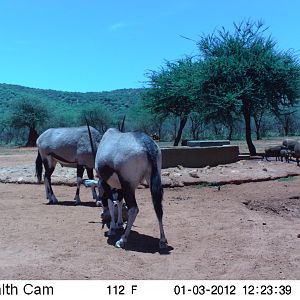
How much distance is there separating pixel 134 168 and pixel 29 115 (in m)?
47.0

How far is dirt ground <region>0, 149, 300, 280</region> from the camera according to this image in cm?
576

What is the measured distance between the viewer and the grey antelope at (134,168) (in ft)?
22.6

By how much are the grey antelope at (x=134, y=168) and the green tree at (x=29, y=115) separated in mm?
45127

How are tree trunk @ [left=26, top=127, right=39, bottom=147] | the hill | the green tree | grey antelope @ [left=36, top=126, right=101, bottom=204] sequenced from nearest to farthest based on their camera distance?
grey antelope @ [left=36, top=126, right=101, bottom=204], tree trunk @ [left=26, top=127, right=39, bottom=147], the green tree, the hill

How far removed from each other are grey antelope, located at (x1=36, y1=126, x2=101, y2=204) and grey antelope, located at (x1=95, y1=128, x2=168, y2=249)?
11.0 feet

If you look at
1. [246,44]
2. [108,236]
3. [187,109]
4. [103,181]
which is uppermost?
[246,44]

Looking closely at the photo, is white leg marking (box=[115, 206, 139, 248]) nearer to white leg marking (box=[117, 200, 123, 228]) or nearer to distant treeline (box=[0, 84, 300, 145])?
white leg marking (box=[117, 200, 123, 228])

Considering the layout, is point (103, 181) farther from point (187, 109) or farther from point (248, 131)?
point (187, 109)

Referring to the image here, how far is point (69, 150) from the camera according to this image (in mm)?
11250

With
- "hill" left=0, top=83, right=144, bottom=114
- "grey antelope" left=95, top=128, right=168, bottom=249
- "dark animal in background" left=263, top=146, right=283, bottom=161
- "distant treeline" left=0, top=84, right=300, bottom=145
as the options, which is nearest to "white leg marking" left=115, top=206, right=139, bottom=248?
"grey antelope" left=95, top=128, right=168, bottom=249

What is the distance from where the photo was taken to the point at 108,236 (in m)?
7.72
